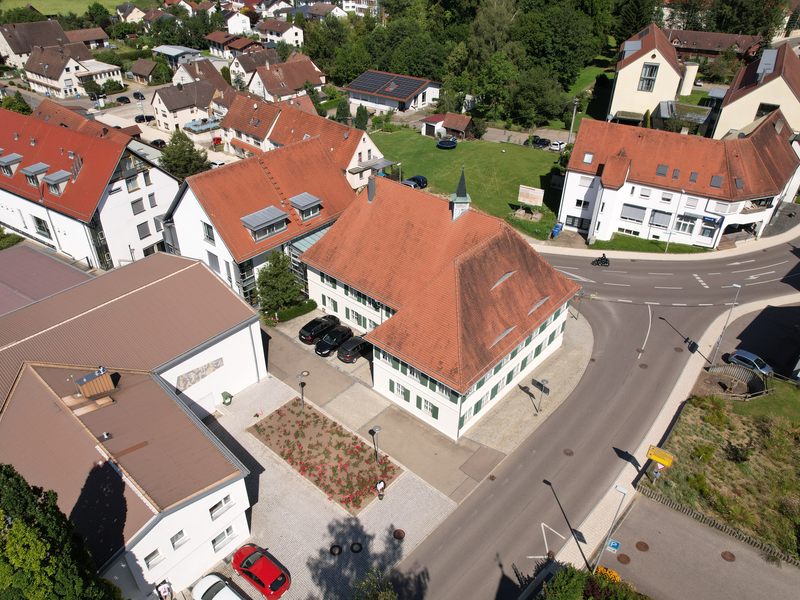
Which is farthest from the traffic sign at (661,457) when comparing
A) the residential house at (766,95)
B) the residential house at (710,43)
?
the residential house at (710,43)

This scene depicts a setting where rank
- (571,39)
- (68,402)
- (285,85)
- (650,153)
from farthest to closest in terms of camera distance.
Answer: (285,85) < (571,39) < (650,153) < (68,402)

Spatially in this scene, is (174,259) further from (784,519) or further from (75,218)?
(784,519)

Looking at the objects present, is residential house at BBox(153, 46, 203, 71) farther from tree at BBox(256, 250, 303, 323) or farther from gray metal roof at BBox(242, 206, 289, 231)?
tree at BBox(256, 250, 303, 323)

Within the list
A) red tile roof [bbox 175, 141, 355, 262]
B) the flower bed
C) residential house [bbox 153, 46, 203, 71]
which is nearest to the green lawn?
red tile roof [bbox 175, 141, 355, 262]

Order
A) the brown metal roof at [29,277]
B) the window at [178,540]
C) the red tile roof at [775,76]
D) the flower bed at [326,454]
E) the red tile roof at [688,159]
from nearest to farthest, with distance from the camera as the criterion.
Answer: the window at [178,540], the flower bed at [326,454], the brown metal roof at [29,277], the red tile roof at [688,159], the red tile roof at [775,76]

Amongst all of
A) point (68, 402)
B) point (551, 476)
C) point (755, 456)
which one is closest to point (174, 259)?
point (68, 402)

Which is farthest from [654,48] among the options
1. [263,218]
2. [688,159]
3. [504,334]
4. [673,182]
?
[263,218]

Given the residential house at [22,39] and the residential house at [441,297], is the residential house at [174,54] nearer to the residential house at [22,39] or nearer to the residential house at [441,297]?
the residential house at [22,39]
